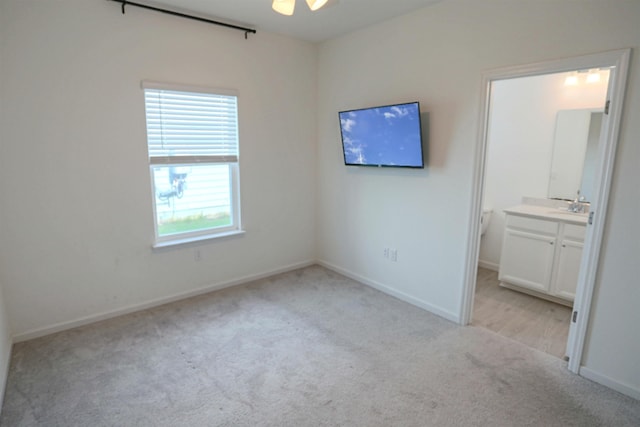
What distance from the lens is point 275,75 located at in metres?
3.82

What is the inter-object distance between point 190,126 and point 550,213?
12.0ft

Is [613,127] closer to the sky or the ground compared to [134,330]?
closer to the sky

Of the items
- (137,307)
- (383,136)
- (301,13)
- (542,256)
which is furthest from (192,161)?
(542,256)

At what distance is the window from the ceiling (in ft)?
2.21

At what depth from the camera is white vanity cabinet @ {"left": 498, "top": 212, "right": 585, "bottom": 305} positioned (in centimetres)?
328

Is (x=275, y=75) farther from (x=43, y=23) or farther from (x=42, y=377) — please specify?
(x=42, y=377)

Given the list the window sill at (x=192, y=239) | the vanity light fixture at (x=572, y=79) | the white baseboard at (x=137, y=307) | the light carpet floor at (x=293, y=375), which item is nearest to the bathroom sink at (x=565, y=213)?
the vanity light fixture at (x=572, y=79)

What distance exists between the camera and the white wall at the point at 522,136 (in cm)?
372

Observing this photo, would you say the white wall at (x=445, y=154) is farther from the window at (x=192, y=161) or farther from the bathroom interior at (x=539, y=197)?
the window at (x=192, y=161)

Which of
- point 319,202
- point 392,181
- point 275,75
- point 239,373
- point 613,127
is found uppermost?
point 275,75

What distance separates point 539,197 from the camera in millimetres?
3969

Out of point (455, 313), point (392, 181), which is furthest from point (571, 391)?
point (392, 181)

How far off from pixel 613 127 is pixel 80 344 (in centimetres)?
393

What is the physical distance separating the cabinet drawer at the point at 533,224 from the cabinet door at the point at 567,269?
0.16 m
